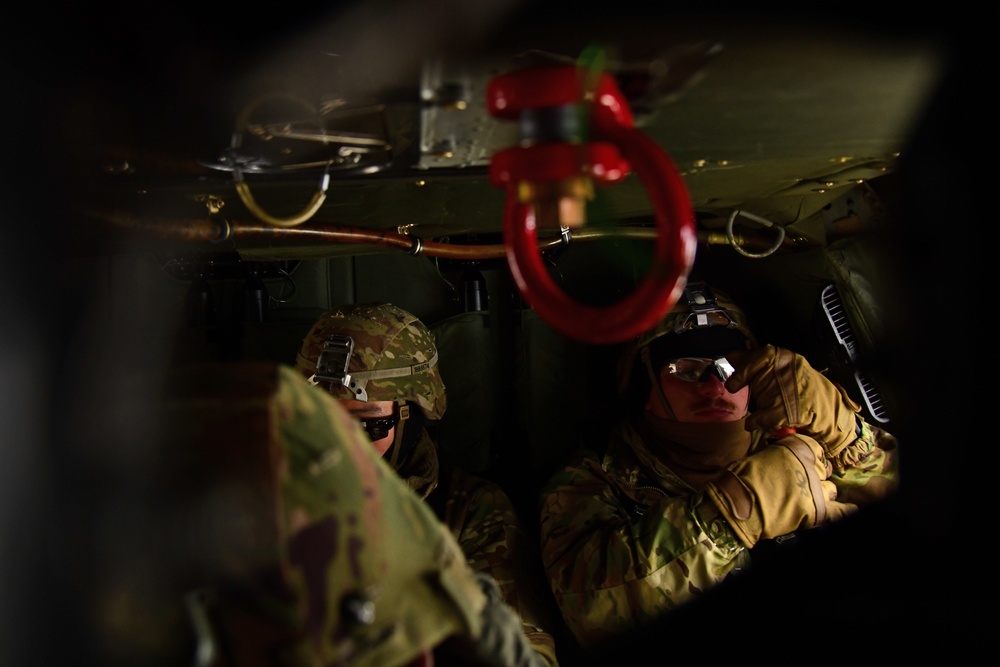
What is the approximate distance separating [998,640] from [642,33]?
1015mm

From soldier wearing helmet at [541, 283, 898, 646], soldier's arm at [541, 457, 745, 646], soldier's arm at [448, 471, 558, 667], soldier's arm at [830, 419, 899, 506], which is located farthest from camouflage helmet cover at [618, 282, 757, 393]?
soldier's arm at [448, 471, 558, 667]

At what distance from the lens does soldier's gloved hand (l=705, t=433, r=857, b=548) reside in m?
2.35

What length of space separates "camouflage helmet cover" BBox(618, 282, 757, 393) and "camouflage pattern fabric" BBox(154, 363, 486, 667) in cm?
209

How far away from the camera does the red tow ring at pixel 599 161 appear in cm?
80

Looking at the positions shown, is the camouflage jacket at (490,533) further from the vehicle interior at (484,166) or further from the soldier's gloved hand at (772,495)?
the vehicle interior at (484,166)

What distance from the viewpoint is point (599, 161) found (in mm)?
818

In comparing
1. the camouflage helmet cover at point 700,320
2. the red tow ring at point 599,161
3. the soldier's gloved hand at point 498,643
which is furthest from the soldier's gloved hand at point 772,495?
the red tow ring at point 599,161

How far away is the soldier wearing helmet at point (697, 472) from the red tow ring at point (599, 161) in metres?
1.67

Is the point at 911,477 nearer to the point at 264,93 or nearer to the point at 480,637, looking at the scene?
the point at 480,637

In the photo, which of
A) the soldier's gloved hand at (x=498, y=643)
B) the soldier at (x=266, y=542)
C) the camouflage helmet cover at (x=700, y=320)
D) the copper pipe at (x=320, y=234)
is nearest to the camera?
the soldier at (x=266, y=542)

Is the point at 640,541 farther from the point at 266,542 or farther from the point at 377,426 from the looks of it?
the point at 266,542

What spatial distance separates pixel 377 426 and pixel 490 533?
56cm

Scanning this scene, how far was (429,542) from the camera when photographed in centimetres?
88

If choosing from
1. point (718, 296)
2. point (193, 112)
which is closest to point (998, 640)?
point (193, 112)
